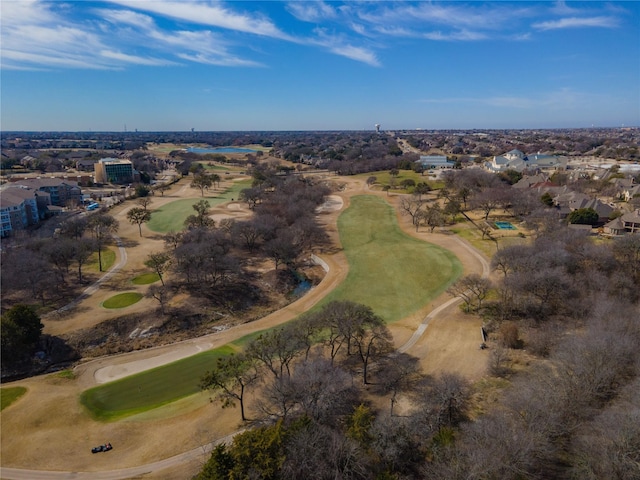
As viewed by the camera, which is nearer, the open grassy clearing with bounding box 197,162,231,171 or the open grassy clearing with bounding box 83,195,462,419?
the open grassy clearing with bounding box 83,195,462,419

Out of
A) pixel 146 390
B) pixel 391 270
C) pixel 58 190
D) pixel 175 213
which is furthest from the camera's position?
pixel 58 190

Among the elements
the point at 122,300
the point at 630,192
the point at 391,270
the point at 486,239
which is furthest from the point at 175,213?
the point at 630,192

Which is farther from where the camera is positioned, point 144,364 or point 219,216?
point 219,216

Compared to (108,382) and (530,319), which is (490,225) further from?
(108,382)

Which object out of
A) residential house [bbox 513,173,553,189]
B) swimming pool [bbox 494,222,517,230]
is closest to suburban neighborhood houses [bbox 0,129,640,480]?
swimming pool [bbox 494,222,517,230]

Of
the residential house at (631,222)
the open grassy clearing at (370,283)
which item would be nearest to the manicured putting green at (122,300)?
the open grassy clearing at (370,283)

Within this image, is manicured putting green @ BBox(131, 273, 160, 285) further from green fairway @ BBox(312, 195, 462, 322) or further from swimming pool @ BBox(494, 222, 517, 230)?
swimming pool @ BBox(494, 222, 517, 230)

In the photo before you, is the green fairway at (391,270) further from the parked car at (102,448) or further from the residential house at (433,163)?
the residential house at (433,163)

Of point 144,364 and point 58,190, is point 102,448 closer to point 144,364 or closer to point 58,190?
point 144,364
